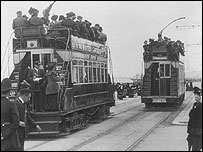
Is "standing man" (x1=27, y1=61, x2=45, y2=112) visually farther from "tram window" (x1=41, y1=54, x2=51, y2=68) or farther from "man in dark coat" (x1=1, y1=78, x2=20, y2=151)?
"man in dark coat" (x1=1, y1=78, x2=20, y2=151)

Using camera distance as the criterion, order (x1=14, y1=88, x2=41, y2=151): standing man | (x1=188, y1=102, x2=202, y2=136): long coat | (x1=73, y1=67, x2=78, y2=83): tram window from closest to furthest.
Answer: (x1=14, y1=88, x2=41, y2=151): standing man < (x1=188, y1=102, x2=202, y2=136): long coat < (x1=73, y1=67, x2=78, y2=83): tram window

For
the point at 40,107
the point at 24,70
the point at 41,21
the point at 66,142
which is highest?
the point at 41,21

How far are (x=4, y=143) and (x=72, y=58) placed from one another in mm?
7751

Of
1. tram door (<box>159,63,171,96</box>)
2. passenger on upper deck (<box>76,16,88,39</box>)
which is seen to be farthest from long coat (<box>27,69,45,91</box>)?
tram door (<box>159,63,171,96</box>)

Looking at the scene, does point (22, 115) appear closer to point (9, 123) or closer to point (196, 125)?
point (9, 123)

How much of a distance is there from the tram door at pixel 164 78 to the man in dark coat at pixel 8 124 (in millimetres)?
18073

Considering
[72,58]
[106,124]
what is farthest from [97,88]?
[72,58]

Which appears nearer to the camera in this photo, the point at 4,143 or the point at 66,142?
the point at 4,143

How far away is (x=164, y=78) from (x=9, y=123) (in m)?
18.4

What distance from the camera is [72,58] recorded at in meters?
15.1

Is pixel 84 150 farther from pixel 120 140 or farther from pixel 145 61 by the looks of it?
pixel 145 61

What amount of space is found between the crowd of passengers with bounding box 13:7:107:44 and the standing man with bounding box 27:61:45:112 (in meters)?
1.35

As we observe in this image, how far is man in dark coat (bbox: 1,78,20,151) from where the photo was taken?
7.45 m

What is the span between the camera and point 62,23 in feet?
50.8
